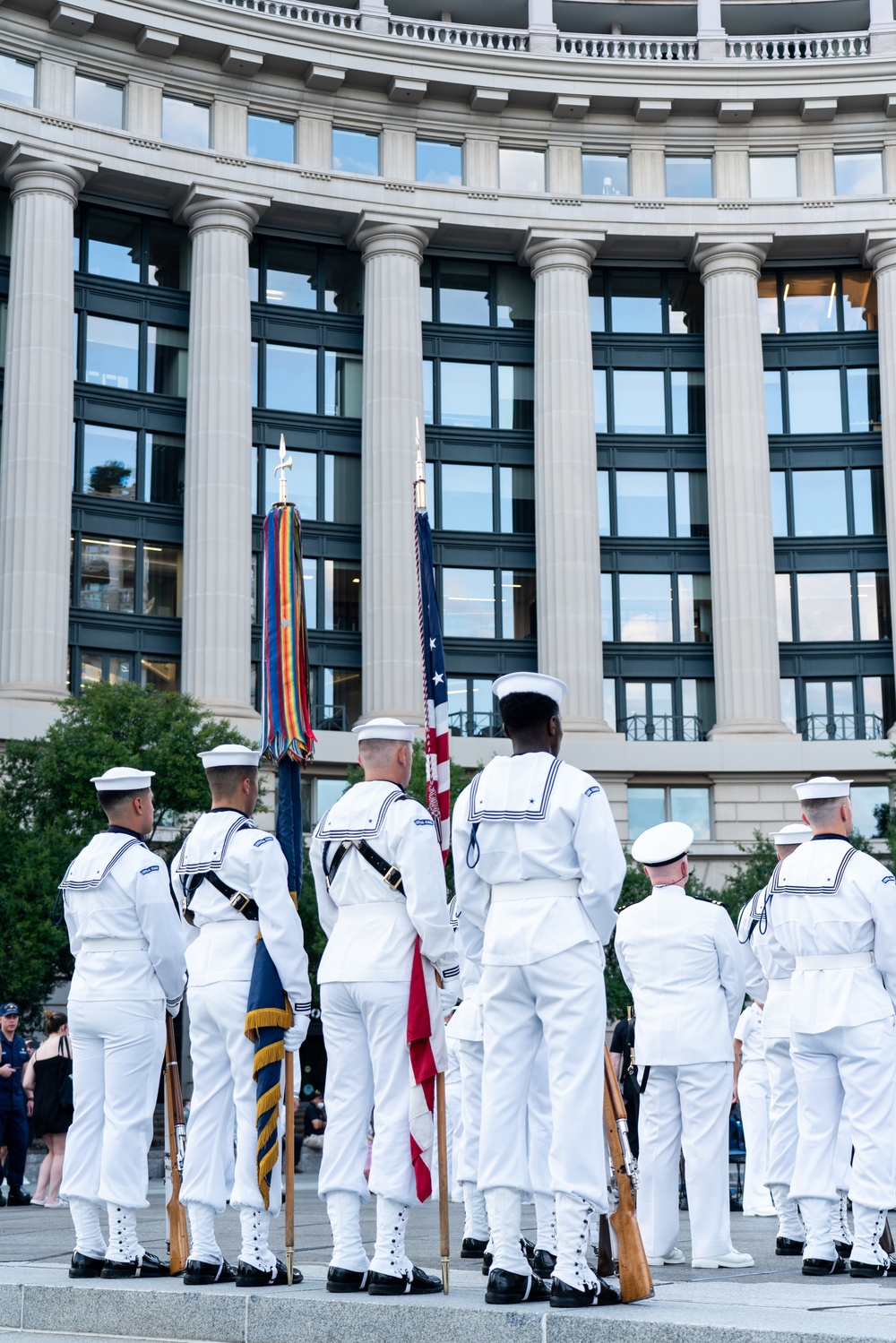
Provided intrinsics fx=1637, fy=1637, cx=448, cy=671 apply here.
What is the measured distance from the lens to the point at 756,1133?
15289 millimetres

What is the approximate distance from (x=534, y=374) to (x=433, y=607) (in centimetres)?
4083

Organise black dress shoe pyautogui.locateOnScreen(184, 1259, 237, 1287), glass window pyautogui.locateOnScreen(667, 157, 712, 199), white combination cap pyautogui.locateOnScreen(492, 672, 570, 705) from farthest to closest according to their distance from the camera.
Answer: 1. glass window pyautogui.locateOnScreen(667, 157, 712, 199)
2. black dress shoe pyautogui.locateOnScreen(184, 1259, 237, 1287)
3. white combination cap pyautogui.locateOnScreen(492, 672, 570, 705)

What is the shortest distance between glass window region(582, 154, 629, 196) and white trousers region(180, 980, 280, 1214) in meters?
47.1

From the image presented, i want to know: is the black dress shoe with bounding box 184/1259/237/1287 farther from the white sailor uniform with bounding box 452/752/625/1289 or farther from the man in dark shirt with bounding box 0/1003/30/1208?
the man in dark shirt with bounding box 0/1003/30/1208

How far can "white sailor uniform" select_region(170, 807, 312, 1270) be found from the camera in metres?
8.59

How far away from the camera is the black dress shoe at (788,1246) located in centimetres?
1052

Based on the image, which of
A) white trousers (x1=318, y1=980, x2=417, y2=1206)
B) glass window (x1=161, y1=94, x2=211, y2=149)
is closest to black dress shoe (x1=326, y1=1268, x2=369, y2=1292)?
white trousers (x1=318, y1=980, x2=417, y2=1206)

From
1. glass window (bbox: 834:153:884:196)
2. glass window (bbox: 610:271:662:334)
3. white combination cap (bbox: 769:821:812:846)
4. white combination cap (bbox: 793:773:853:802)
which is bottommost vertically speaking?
white combination cap (bbox: 769:821:812:846)

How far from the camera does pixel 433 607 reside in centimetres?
1136

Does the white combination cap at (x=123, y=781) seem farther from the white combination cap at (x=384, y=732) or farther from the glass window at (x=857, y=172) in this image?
the glass window at (x=857, y=172)

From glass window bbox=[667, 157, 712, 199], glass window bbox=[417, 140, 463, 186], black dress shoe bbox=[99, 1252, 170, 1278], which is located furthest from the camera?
glass window bbox=[667, 157, 712, 199]

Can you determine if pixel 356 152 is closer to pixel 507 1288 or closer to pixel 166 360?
pixel 166 360

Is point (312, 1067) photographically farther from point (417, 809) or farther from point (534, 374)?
point (417, 809)

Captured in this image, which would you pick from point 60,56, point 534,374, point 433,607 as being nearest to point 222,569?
point 534,374
